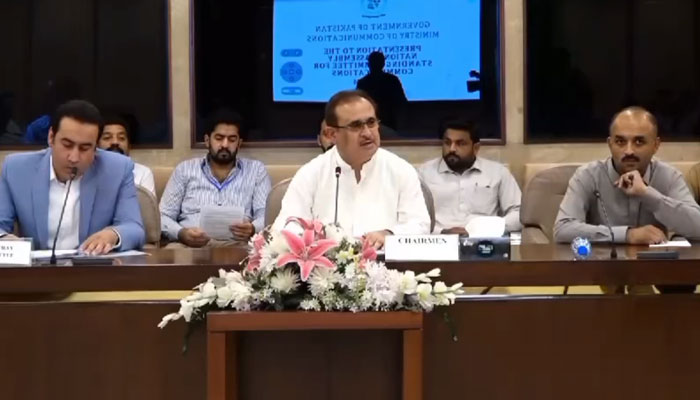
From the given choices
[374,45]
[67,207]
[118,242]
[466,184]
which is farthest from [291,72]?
[118,242]

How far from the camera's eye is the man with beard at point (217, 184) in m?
5.21

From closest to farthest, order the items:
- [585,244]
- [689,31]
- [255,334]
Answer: [255,334] → [585,244] → [689,31]

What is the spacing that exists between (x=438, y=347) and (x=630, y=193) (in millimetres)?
1299

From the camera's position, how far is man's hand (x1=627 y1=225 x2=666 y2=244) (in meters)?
3.07

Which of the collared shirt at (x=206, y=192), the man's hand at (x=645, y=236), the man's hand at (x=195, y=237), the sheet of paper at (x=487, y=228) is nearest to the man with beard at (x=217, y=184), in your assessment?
the collared shirt at (x=206, y=192)

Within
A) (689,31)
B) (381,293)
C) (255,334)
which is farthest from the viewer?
(689,31)

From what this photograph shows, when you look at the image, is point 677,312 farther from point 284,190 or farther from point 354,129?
point 284,190

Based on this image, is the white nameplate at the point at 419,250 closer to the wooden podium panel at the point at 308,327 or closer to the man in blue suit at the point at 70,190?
the wooden podium panel at the point at 308,327

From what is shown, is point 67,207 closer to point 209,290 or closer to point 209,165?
point 209,290

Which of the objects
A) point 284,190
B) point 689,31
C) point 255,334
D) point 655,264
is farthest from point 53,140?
point 689,31

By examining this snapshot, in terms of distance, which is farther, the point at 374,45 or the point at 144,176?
the point at 374,45

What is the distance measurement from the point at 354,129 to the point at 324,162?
0.23 m

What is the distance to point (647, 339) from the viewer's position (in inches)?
96.6

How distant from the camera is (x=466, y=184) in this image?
17.2 feet
